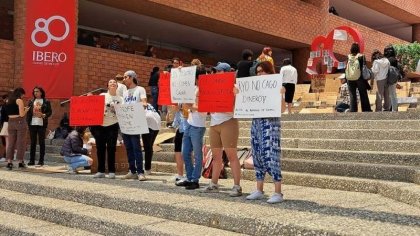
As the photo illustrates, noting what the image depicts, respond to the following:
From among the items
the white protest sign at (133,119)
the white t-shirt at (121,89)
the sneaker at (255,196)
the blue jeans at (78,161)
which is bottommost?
the sneaker at (255,196)

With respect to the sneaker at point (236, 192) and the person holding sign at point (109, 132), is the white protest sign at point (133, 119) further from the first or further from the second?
the sneaker at point (236, 192)

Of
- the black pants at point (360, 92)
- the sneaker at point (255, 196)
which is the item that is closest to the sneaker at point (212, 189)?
the sneaker at point (255, 196)

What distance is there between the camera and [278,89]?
4.78 meters

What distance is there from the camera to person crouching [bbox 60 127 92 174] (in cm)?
788

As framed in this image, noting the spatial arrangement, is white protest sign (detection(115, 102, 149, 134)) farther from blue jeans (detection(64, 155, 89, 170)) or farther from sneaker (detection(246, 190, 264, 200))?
sneaker (detection(246, 190, 264, 200))

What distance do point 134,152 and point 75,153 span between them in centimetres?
161

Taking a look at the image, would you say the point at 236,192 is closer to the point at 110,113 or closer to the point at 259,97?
the point at 259,97

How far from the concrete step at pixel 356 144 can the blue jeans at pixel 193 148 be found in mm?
2413

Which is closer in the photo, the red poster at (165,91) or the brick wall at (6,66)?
the red poster at (165,91)

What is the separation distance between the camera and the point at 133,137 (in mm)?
6855

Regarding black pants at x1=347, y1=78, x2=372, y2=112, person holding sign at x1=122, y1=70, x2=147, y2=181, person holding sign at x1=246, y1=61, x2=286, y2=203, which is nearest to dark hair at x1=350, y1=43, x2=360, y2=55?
black pants at x1=347, y1=78, x2=372, y2=112

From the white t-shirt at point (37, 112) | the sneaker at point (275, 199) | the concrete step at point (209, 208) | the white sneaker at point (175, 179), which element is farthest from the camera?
the white t-shirt at point (37, 112)

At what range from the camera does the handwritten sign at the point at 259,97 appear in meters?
4.77

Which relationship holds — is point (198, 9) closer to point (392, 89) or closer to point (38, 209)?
point (392, 89)
